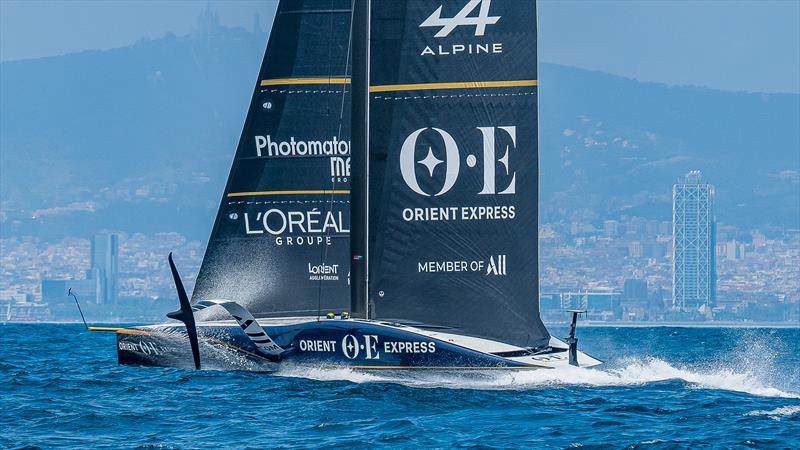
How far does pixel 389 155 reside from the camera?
2267 centimetres

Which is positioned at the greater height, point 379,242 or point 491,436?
point 379,242

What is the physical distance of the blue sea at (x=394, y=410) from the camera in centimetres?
1739

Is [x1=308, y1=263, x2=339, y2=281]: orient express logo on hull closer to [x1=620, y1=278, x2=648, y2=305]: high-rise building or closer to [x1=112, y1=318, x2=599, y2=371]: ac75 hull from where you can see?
[x1=112, y1=318, x2=599, y2=371]: ac75 hull

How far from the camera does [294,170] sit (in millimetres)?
24406

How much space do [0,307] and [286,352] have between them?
15489 cm

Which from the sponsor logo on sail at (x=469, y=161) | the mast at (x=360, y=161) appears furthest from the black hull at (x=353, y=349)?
the sponsor logo on sail at (x=469, y=161)

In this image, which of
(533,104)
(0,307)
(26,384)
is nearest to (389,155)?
(533,104)

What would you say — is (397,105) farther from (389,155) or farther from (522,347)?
(522,347)

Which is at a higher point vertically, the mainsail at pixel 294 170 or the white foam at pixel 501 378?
the mainsail at pixel 294 170

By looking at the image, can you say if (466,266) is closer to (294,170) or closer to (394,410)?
(294,170)

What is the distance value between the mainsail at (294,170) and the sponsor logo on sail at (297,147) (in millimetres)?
16

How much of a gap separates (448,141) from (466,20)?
184 cm

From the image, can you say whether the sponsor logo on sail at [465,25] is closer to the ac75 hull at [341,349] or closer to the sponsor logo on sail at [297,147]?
the sponsor logo on sail at [297,147]

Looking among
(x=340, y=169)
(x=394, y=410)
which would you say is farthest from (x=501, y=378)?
(x=340, y=169)
